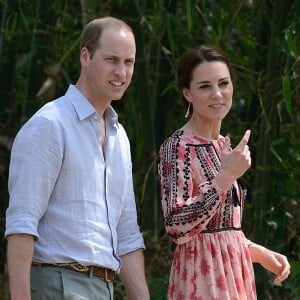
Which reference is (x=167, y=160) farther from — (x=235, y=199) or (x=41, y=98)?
(x=41, y=98)

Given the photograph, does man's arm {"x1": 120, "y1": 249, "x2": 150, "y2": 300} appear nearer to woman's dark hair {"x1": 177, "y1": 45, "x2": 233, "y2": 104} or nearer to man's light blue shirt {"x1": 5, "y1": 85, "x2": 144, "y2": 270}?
man's light blue shirt {"x1": 5, "y1": 85, "x2": 144, "y2": 270}

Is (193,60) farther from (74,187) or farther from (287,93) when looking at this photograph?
(287,93)

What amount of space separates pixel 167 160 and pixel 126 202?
0.16 m

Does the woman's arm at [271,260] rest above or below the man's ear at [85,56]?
below

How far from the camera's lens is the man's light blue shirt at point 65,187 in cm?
241

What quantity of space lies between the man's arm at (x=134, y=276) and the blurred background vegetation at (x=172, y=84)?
3.55 feet

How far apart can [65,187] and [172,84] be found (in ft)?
6.38

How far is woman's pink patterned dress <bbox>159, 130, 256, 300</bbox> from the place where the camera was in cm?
265

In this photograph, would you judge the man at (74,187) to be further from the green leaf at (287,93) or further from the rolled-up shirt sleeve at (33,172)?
the green leaf at (287,93)

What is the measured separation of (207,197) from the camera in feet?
8.59

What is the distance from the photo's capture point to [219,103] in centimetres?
279

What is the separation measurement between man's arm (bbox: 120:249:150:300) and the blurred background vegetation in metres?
1.08

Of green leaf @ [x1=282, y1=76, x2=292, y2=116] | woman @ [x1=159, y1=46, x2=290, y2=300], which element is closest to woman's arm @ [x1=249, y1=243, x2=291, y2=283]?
woman @ [x1=159, y1=46, x2=290, y2=300]

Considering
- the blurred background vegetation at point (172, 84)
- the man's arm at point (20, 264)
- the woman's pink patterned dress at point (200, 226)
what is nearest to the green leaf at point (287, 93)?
the blurred background vegetation at point (172, 84)
